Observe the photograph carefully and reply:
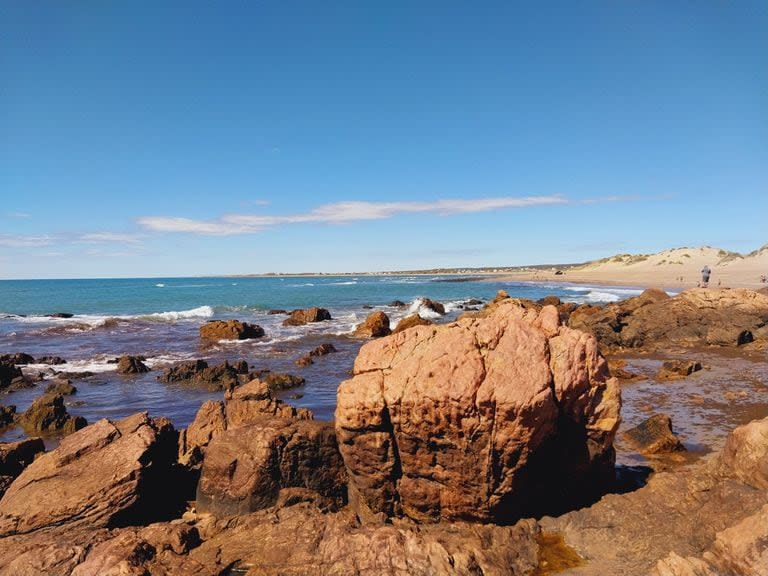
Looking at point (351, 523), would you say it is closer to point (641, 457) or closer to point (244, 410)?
point (244, 410)

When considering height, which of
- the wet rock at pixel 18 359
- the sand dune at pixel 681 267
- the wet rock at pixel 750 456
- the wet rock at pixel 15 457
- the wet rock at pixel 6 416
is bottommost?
the wet rock at pixel 6 416

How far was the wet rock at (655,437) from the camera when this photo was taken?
8.67 metres

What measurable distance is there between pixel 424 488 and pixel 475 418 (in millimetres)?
1273

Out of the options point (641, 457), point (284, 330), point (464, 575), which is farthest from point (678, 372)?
point (284, 330)

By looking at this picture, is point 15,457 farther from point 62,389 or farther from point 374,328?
point 374,328

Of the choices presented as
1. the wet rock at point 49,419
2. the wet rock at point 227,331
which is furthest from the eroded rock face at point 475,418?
the wet rock at point 227,331

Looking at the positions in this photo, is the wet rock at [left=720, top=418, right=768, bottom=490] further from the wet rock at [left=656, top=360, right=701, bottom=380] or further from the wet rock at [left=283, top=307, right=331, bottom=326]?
the wet rock at [left=283, top=307, right=331, bottom=326]

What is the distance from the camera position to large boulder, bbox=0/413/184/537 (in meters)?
6.38

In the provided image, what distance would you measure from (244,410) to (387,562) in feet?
15.9

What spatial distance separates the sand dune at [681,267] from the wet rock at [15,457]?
6007cm

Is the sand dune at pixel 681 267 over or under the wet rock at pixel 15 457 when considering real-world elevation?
over

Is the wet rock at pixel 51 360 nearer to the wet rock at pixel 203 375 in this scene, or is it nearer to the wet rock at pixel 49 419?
the wet rock at pixel 203 375

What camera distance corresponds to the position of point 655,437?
352 inches

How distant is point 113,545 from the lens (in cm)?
551
